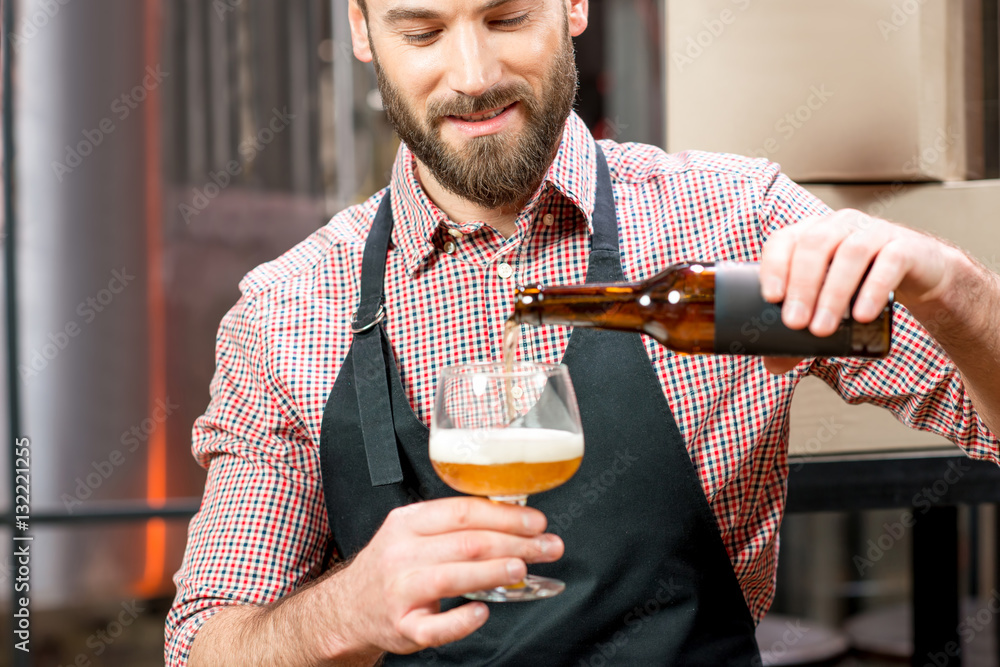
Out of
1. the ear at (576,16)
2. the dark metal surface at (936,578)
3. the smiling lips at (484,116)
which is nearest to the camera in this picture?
the smiling lips at (484,116)

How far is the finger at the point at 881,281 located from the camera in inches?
39.4

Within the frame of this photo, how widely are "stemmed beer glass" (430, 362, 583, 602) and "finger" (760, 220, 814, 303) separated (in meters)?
0.22

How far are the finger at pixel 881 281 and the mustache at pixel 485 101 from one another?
624mm

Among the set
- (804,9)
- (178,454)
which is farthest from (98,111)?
(804,9)

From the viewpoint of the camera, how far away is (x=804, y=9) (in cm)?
173

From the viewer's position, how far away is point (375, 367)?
4.75ft

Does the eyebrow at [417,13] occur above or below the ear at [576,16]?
below

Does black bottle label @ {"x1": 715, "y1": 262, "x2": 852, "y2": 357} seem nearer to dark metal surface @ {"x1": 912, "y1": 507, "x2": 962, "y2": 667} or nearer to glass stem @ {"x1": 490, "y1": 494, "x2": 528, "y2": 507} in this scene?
glass stem @ {"x1": 490, "y1": 494, "x2": 528, "y2": 507}

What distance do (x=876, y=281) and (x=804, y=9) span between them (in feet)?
2.93

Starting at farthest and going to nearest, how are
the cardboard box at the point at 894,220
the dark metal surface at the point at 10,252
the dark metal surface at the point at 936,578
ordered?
1. the dark metal surface at the point at 10,252
2. the dark metal surface at the point at 936,578
3. the cardboard box at the point at 894,220

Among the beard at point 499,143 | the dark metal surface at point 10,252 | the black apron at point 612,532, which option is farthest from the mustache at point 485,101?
the dark metal surface at point 10,252

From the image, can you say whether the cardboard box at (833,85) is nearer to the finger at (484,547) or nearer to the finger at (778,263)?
the finger at (778,263)

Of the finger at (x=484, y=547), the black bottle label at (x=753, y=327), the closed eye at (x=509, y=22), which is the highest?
the closed eye at (x=509, y=22)

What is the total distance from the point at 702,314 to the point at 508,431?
0.25m
